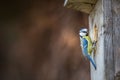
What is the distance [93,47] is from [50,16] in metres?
2.36

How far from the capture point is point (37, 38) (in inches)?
173

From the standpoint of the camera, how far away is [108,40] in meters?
1.78

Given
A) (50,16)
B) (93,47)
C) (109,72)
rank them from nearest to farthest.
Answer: (109,72) < (93,47) < (50,16)

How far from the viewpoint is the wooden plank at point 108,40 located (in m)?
1.74

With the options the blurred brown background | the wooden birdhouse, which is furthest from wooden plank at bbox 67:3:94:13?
the blurred brown background

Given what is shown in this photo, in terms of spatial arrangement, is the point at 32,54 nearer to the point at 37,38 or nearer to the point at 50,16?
the point at 37,38

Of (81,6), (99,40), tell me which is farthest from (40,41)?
(99,40)

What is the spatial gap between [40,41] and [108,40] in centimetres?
266

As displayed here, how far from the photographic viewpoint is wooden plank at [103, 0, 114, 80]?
5.71 ft

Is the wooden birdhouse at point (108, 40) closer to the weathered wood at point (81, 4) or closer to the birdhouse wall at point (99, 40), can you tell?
the birdhouse wall at point (99, 40)

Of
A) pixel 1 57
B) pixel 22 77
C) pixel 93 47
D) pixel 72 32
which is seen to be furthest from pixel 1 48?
pixel 93 47

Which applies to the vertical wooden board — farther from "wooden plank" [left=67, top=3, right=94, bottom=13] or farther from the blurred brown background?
the blurred brown background

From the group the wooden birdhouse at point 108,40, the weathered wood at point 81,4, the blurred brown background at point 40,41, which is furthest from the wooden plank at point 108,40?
the blurred brown background at point 40,41

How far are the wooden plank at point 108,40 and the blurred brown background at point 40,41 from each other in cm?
252
